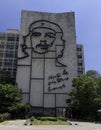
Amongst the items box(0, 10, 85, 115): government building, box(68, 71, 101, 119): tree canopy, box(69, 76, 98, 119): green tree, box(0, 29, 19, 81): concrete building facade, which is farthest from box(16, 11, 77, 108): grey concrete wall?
box(69, 76, 98, 119): green tree

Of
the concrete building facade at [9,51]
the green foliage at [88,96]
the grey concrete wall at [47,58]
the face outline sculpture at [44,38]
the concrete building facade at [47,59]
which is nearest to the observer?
the green foliage at [88,96]

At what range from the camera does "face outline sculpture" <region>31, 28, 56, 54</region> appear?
205 feet

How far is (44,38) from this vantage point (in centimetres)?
6406

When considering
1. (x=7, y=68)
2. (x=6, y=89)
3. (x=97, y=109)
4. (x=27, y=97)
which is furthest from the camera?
(x=7, y=68)

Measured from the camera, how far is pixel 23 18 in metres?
66.4

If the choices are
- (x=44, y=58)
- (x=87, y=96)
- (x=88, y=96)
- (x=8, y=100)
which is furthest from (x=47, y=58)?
(x=88, y=96)

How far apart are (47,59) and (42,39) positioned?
6.12 meters

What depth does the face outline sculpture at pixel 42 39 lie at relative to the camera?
2466 inches

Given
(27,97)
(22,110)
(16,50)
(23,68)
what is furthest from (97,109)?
(16,50)

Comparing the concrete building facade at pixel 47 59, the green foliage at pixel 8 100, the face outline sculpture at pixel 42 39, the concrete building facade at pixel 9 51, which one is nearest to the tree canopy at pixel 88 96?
the green foliage at pixel 8 100

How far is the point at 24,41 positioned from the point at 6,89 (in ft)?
68.5

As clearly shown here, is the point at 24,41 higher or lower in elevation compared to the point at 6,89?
higher

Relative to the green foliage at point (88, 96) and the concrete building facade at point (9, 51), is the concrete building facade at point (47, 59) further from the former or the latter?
the green foliage at point (88, 96)

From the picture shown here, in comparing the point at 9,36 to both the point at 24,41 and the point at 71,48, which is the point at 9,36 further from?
the point at 71,48
